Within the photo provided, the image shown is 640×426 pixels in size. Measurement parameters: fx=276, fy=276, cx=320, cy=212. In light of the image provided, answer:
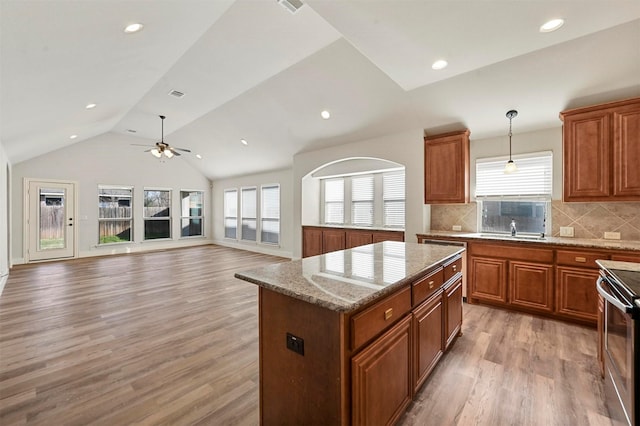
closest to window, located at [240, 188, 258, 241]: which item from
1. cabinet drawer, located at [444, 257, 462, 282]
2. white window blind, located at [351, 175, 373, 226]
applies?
white window blind, located at [351, 175, 373, 226]

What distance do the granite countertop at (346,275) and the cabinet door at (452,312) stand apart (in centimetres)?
35

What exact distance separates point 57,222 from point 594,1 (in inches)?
409

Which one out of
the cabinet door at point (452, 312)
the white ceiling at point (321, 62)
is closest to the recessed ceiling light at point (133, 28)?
the white ceiling at point (321, 62)

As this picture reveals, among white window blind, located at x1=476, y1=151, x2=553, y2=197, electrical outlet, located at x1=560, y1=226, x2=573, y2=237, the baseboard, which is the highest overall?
white window blind, located at x1=476, y1=151, x2=553, y2=197

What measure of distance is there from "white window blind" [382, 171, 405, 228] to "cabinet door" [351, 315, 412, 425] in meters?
4.16

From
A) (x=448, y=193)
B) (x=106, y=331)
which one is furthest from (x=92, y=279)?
(x=448, y=193)

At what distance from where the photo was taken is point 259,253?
27.5ft

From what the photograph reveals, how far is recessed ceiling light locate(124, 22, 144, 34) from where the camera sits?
2367mm

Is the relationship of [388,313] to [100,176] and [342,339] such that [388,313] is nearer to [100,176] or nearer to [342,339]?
[342,339]

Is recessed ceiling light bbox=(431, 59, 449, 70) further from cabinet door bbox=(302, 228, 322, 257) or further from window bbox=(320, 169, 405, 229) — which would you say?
cabinet door bbox=(302, 228, 322, 257)

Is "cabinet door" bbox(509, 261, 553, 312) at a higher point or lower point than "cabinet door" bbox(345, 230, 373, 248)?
lower

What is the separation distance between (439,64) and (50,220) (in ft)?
30.7

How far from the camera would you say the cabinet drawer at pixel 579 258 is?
3.07m

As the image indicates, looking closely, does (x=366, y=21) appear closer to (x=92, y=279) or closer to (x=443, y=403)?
(x=443, y=403)
